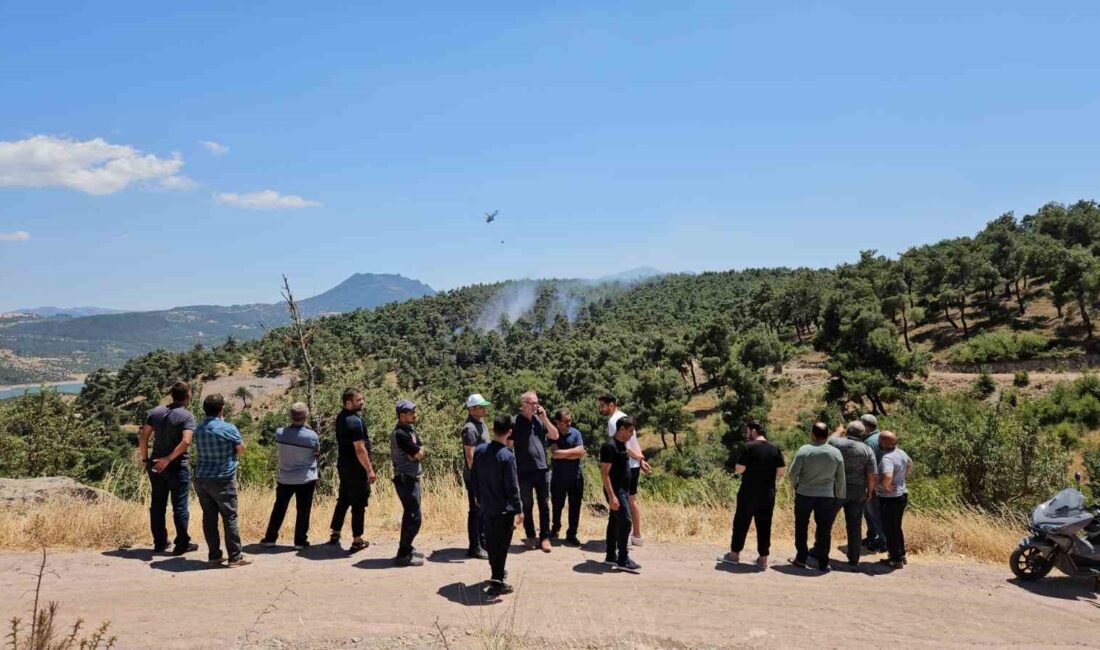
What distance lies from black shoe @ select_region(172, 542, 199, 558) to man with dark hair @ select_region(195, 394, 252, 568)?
66 cm

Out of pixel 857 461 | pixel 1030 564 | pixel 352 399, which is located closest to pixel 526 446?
pixel 352 399

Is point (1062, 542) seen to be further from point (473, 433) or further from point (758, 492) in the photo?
point (473, 433)

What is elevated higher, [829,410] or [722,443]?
[829,410]

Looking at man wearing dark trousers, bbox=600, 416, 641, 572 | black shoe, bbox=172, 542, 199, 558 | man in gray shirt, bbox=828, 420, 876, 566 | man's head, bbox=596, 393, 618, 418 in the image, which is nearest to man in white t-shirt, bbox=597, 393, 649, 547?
man's head, bbox=596, 393, 618, 418

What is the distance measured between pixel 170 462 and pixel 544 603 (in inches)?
180

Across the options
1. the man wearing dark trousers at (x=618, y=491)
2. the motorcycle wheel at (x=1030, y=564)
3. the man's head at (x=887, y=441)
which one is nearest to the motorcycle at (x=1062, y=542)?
the motorcycle wheel at (x=1030, y=564)

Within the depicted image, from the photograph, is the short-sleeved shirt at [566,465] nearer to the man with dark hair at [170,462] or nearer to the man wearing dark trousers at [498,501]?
the man wearing dark trousers at [498,501]

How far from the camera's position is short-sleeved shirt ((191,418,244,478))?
6727 mm

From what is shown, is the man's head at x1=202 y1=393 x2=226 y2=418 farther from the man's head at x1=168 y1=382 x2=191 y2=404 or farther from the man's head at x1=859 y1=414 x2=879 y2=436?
the man's head at x1=859 y1=414 x2=879 y2=436

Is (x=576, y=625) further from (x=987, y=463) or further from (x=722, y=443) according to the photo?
(x=722, y=443)

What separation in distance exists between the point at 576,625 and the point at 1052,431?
3550 cm

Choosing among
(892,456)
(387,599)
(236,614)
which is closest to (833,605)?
(892,456)

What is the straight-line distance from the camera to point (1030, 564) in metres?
6.98

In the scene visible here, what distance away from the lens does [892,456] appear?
7.62m
